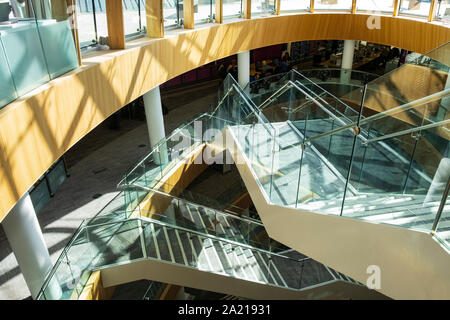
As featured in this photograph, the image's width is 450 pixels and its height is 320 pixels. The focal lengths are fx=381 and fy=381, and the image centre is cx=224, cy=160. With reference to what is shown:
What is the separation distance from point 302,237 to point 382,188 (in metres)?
1.31

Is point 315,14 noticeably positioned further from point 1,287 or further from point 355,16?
point 1,287

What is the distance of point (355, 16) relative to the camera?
44.0ft

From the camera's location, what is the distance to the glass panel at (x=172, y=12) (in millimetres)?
9188

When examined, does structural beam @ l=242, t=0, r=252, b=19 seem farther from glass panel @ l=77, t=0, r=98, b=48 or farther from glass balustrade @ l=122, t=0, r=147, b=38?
Answer: glass panel @ l=77, t=0, r=98, b=48

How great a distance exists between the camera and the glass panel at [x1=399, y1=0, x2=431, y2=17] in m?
11.6

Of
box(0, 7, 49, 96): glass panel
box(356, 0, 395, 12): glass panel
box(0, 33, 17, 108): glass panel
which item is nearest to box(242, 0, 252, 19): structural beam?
box(356, 0, 395, 12): glass panel

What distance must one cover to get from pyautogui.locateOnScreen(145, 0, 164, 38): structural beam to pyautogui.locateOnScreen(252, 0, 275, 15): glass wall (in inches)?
199

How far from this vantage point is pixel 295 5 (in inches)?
532

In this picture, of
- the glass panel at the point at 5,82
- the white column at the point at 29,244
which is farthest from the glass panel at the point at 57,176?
the glass panel at the point at 5,82

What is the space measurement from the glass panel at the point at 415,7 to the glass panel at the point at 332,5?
192 centimetres

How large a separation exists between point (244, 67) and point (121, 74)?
7.90 m

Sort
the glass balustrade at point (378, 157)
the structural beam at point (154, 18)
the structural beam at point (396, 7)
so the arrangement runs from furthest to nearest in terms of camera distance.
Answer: the structural beam at point (396, 7) < the structural beam at point (154, 18) < the glass balustrade at point (378, 157)

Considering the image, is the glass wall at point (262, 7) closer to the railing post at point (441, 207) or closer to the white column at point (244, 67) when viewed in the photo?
the white column at point (244, 67)

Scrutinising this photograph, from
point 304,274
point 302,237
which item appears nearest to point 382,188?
point 302,237
